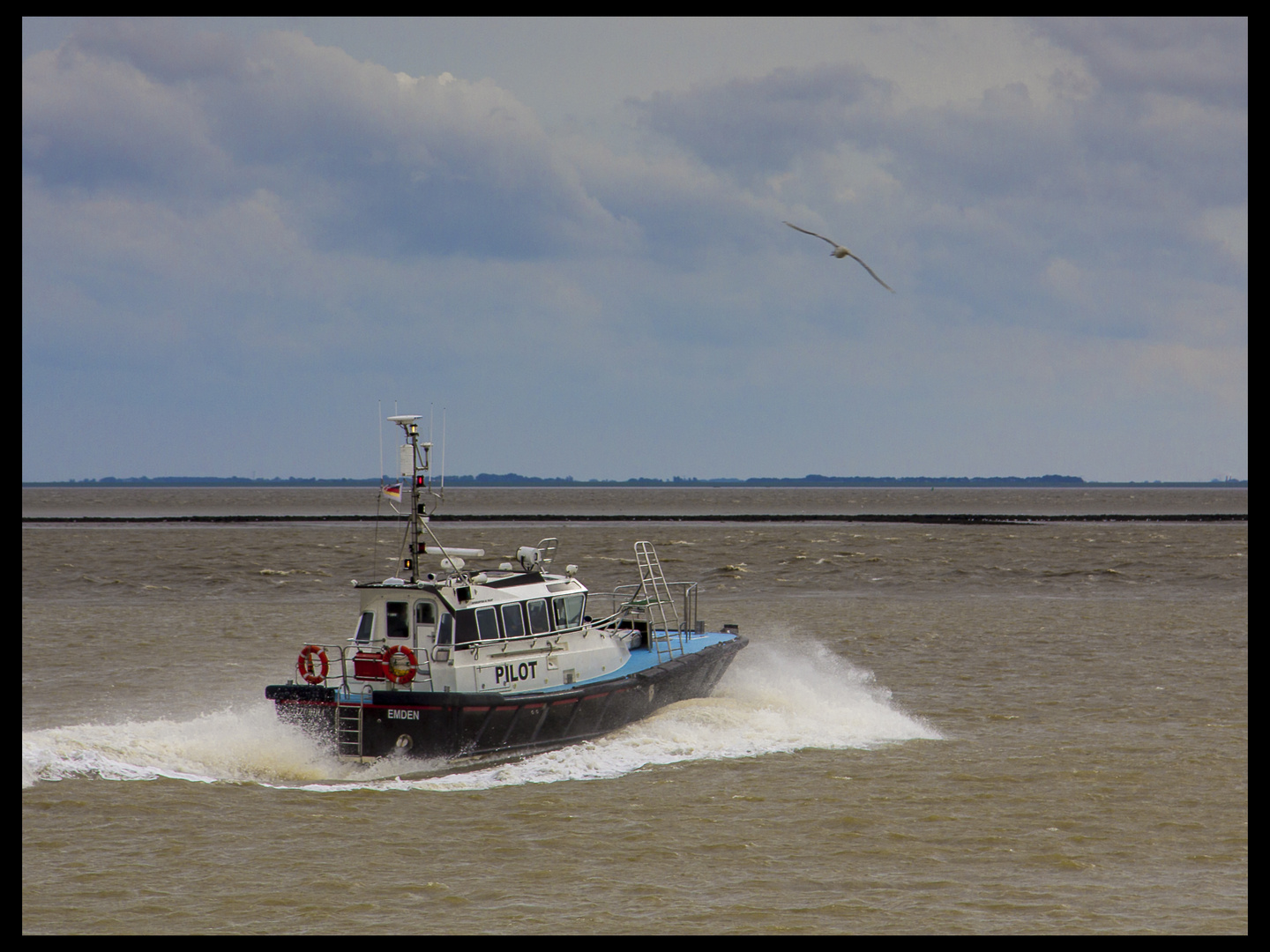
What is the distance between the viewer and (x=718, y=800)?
15.3 meters

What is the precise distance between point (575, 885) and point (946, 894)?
380 centimetres

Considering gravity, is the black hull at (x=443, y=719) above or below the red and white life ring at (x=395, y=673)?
below

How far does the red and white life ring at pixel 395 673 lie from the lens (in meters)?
17.5

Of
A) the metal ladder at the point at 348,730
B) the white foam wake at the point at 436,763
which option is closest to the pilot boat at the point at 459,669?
the metal ladder at the point at 348,730

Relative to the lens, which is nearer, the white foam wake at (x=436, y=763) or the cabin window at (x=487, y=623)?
the white foam wake at (x=436, y=763)

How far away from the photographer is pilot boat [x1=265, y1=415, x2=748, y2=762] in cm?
1717

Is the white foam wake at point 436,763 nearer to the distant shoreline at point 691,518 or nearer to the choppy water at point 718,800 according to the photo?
the choppy water at point 718,800

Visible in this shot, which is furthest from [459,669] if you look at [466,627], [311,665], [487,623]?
[311,665]

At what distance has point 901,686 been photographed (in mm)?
Result: 23609

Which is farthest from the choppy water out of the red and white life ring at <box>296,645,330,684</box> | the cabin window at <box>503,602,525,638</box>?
the cabin window at <box>503,602,525,638</box>

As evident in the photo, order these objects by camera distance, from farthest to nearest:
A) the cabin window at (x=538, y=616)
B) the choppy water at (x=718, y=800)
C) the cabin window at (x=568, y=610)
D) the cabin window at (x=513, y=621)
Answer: the cabin window at (x=568, y=610) < the cabin window at (x=538, y=616) < the cabin window at (x=513, y=621) < the choppy water at (x=718, y=800)

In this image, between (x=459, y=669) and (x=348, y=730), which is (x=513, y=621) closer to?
(x=459, y=669)

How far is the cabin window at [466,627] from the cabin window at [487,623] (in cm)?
8

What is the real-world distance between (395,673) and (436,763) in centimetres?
149
